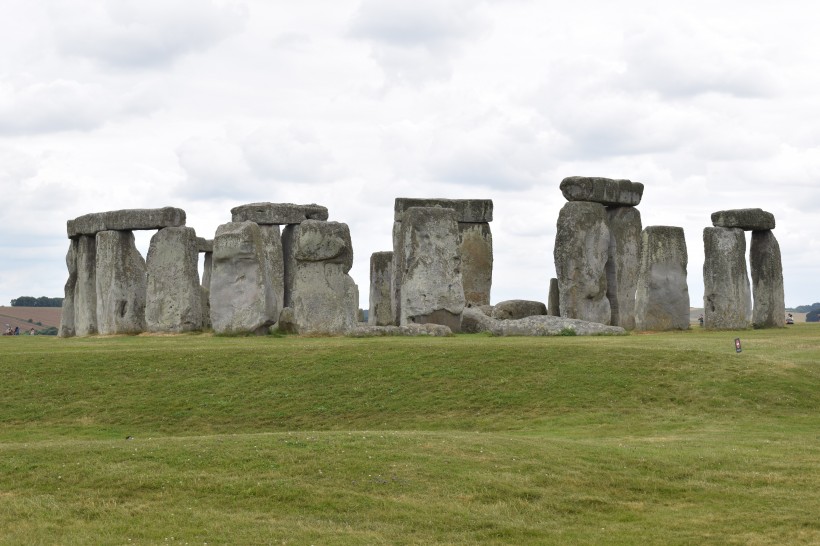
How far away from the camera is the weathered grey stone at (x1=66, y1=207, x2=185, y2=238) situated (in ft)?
133

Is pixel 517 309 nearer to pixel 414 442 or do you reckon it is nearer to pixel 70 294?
pixel 70 294

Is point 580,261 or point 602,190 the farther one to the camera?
point 602,190

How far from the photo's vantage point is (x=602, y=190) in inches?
1574

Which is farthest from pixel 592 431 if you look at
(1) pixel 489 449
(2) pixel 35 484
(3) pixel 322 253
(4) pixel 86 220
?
(4) pixel 86 220

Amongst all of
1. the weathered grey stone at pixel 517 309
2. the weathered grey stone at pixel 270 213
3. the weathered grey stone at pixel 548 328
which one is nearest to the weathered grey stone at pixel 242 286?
the weathered grey stone at pixel 548 328

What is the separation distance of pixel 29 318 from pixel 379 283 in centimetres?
3064

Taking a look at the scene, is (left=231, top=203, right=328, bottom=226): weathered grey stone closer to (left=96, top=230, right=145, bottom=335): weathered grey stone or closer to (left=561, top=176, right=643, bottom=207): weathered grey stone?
(left=96, top=230, right=145, bottom=335): weathered grey stone

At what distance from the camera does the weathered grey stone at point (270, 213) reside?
48.0 meters

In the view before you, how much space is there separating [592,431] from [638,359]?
16.3ft

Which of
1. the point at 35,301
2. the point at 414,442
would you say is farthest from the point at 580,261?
the point at 35,301

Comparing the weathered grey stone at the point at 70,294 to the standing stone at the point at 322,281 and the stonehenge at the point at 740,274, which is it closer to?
the standing stone at the point at 322,281

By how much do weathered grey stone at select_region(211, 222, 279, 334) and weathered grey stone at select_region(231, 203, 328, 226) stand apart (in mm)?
11634

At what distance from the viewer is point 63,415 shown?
25.2m

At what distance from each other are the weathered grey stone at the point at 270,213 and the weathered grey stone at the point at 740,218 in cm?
1549
